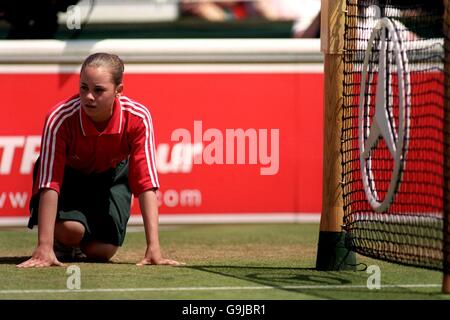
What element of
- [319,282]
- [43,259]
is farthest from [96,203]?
[319,282]

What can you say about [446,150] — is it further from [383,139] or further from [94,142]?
[94,142]

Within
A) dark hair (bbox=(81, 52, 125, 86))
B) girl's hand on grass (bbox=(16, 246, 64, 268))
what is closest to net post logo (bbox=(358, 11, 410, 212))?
dark hair (bbox=(81, 52, 125, 86))

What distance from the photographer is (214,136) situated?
9680 mm

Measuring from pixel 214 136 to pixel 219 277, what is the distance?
3155 millimetres

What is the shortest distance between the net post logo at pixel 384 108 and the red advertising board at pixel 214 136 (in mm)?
2449

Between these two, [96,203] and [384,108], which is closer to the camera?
[384,108]

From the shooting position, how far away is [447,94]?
235 inches

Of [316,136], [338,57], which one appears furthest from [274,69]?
[338,57]

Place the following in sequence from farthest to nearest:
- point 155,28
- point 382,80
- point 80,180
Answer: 1. point 155,28
2. point 80,180
3. point 382,80

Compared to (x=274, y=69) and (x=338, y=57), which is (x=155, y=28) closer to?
(x=274, y=69)

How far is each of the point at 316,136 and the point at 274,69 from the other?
62 centimetres

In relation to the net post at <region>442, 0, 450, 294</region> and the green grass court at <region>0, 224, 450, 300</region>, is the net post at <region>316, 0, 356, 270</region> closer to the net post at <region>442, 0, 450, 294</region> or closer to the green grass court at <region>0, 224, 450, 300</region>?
the green grass court at <region>0, 224, 450, 300</region>

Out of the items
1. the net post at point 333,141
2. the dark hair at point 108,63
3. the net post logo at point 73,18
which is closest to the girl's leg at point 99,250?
the dark hair at point 108,63

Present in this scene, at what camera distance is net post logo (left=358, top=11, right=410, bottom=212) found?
6359 mm
